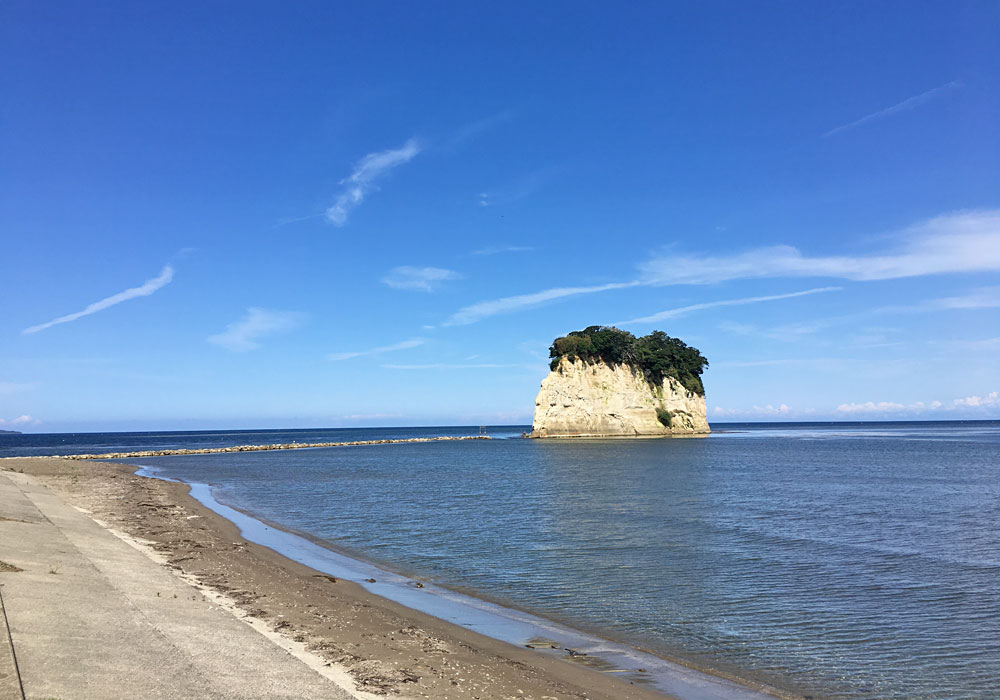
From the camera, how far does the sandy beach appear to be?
9.69m

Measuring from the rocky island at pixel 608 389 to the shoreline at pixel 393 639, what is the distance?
106424 mm

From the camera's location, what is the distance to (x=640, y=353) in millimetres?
127438

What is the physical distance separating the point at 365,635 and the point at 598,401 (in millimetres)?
116568

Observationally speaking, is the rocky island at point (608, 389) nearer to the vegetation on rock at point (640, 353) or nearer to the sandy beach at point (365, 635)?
the vegetation on rock at point (640, 353)

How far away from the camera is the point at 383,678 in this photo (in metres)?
9.46

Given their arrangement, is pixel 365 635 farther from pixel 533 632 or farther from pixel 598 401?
pixel 598 401

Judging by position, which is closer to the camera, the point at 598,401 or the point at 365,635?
the point at 365,635

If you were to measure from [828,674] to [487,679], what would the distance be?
636 centimetres

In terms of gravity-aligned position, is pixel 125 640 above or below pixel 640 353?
below

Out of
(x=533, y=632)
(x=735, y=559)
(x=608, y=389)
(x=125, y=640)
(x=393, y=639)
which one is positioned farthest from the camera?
(x=608, y=389)

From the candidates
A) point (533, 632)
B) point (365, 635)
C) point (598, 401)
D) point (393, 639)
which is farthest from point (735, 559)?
point (598, 401)

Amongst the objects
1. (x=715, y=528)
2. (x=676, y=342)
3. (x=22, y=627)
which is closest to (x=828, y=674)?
(x=22, y=627)

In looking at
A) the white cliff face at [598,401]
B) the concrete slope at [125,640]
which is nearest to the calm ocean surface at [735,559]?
the concrete slope at [125,640]

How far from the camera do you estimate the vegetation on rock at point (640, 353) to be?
125562mm
